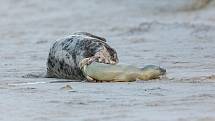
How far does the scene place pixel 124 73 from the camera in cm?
761

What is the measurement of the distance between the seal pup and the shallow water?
105 millimetres

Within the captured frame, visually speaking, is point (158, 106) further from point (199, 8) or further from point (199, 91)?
point (199, 8)

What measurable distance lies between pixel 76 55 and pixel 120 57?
2.89m

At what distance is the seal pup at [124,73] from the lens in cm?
761

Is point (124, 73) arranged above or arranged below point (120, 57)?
below

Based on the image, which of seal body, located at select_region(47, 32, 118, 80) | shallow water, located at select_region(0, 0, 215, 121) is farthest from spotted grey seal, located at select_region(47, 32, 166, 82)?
shallow water, located at select_region(0, 0, 215, 121)

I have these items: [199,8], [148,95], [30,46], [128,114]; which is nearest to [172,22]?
[199,8]

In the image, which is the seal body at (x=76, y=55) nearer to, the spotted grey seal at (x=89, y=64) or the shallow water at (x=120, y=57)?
the spotted grey seal at (x=89, y=64)

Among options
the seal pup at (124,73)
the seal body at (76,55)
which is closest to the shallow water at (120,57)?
the seal pup at (124,73)

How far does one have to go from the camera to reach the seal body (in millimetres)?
8086

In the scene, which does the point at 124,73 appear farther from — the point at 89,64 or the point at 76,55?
the point at 76,55

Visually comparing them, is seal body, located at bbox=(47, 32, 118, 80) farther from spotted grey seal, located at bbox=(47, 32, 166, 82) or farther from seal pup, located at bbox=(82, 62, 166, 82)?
seal pup, located at bbox=(82, 62, 166, 82)

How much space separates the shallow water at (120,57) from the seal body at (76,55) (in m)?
0.25

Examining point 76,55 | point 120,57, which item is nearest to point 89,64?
point 76,55
